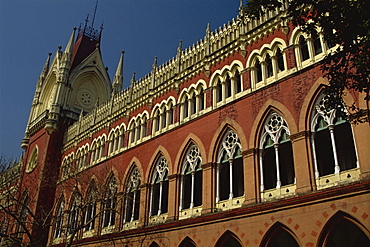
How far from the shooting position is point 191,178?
20.5 meters

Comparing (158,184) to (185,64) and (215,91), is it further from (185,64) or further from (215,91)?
(185,64)

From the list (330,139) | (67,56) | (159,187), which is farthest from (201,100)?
(67,56)

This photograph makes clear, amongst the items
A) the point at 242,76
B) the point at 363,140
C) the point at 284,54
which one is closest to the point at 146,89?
the point at 242,76

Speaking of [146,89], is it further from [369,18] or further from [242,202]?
[369,18]

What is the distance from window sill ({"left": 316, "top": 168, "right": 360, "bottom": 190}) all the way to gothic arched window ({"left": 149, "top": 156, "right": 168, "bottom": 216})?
998cm

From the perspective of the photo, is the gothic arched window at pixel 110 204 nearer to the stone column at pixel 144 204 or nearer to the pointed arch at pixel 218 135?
the stone column at pixel 144 204

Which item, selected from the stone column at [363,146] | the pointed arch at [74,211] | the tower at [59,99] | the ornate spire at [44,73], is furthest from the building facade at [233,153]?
the ornate spire at [44,73]

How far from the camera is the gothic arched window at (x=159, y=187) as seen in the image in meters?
21.8

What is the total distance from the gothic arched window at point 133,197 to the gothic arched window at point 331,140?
1167 centimetres

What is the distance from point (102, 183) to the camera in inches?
1027

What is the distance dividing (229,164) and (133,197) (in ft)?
27.5

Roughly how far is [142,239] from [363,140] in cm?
1302

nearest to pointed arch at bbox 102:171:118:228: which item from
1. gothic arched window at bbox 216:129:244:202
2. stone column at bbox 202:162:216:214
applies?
stone column at bbox 202:162:216:214

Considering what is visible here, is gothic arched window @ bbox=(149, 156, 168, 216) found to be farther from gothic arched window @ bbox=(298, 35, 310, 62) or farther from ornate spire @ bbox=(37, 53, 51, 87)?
ornate spire @ bbox=(37, 53, 51, 87)
